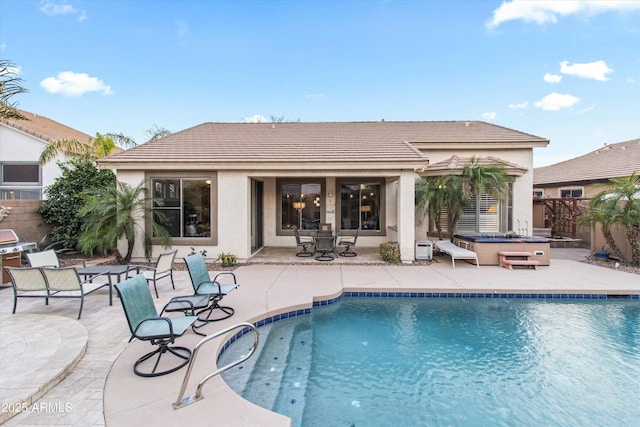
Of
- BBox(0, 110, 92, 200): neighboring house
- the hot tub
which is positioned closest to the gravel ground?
the hot tub

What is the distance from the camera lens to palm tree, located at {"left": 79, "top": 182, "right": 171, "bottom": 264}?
962cm

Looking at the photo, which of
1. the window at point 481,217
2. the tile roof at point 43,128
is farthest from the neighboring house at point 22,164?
the window at point 481,217

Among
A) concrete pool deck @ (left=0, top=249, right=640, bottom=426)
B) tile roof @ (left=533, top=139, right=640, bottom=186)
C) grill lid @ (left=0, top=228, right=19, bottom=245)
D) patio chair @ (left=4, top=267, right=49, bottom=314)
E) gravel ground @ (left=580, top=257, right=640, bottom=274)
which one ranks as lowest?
concrete pool deck @ (left=0, top=249, right=640, bottom=426)

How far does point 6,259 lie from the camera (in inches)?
294

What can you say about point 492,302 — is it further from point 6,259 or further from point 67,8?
point 67,8

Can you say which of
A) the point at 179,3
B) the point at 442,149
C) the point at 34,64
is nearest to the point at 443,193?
the point at 442,149

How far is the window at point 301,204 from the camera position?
45.6 ft

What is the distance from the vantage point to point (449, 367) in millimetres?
4559

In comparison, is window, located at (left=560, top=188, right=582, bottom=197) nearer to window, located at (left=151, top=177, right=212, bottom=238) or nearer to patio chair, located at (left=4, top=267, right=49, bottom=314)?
window, located at (left=151, top=177, right=212, bottom=238)

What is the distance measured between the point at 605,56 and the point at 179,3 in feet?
70.9

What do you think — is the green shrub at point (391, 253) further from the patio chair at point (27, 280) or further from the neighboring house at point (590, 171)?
the neighboring house at point (590, 171)

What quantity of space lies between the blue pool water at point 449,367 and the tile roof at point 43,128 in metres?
16.8

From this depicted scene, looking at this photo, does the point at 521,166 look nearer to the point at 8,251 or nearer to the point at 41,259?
the point at 41,259

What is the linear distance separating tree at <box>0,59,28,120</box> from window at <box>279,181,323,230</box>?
8880 millimetres
